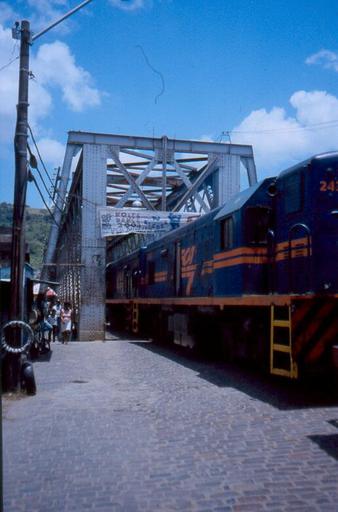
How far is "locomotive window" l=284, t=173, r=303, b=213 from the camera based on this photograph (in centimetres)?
934

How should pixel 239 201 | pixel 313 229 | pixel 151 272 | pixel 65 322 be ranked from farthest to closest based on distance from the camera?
pixel 151 272, pixel 65 322, pixel 239 201, pixel 313 229

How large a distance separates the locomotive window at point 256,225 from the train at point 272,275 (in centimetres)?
2

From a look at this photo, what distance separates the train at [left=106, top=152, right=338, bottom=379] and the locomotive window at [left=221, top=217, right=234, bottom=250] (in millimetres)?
22

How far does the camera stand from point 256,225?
1067 centimetres

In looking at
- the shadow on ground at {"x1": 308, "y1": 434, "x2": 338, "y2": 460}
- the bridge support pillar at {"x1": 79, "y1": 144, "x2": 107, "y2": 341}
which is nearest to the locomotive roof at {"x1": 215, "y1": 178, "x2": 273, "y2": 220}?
the shadow on ground at {"x1": 308, "y1": 434, "x2": 338, "y2": 460}

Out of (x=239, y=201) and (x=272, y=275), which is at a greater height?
(x=239, y=201)

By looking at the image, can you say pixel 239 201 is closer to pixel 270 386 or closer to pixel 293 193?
pixel 293 193

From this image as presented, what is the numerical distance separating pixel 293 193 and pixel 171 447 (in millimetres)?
5427

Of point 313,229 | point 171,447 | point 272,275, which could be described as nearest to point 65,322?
point 272,275

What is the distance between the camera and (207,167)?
24.0m

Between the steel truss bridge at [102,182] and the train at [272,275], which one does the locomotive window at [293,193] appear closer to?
the train at [272,275]

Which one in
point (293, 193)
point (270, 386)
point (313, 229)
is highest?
point (293, 193)

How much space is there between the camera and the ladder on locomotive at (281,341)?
8.53 metres

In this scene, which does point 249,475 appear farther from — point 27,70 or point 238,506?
point 27,70
